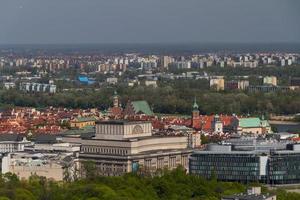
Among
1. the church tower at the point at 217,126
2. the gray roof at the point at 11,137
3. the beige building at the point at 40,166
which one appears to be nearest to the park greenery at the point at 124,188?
the beige building at the point at 40,166

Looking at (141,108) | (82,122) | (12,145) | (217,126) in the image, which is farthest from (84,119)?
(12,145)

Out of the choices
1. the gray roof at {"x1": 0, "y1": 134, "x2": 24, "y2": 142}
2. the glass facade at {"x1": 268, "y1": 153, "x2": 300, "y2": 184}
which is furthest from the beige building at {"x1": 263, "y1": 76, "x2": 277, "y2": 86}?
the glass facade at {"x1": 268, "y1": 153, "x2": 300, "y2": 184}

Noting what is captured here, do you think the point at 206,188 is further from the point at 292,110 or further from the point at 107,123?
the point at 292,110

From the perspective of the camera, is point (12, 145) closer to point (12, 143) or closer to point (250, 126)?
point (12, 143)

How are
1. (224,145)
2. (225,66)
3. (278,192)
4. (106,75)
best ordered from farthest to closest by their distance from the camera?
(225,66) < (106,75) < (224,145) < (278,192)

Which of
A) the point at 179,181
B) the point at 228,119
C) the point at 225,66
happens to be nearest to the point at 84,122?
the point at 228,119
